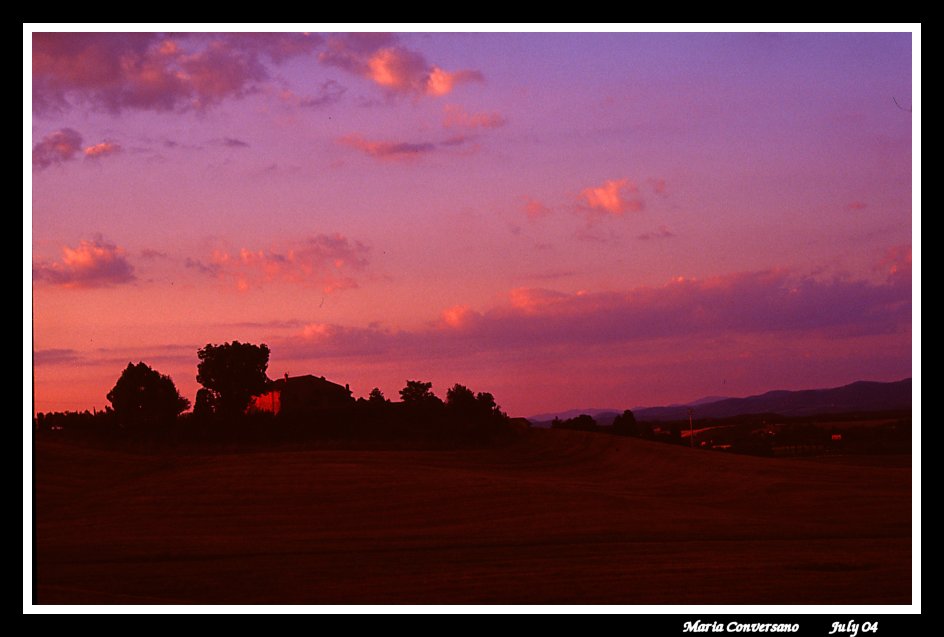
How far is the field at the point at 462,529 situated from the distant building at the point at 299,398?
0.83 m

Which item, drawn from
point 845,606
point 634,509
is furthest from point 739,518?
point 845,606

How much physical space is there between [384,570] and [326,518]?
1559 millimetres

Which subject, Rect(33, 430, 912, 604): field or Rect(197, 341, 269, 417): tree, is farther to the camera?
Rect(197, 341, 269, 417): tree

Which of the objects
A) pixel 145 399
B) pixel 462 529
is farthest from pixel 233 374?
pixel 462 529

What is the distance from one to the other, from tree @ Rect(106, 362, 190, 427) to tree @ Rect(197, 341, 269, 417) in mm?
403

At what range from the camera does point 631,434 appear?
1126cm

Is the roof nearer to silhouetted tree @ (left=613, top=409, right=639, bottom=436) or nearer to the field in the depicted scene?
the field

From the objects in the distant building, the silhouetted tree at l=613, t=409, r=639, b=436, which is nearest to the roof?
the distant building

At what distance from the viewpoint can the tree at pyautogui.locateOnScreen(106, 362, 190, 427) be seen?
28.3 ft

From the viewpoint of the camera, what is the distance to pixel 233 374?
31.6 feet

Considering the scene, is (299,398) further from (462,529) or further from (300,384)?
(462,529)

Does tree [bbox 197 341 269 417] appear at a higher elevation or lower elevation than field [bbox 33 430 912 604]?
higher

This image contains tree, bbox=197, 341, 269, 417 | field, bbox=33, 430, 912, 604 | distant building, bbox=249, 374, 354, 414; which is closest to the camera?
field, bbox=33, 430, 912, 604

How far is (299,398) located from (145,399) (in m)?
2.07
